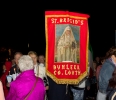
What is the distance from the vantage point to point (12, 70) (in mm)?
7199

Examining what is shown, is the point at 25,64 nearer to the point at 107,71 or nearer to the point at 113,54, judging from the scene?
the point at 107,71

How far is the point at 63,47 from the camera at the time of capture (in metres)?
6.93

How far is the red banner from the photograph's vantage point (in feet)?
22.8

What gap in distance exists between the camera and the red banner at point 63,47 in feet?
22.8

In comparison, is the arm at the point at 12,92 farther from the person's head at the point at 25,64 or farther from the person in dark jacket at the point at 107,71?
the person in dark jacket at the point at 107,71

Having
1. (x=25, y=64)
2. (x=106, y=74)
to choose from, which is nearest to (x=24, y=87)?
(x=25, y=64)

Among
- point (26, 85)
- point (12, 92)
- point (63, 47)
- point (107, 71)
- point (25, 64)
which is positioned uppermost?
point (63, 47)

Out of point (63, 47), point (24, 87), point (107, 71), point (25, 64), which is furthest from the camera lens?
point (63, 47)

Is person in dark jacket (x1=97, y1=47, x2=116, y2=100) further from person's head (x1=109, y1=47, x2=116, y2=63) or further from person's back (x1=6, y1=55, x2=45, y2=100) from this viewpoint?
person's back (x1=6, y1=55, x2=45, y2=100)

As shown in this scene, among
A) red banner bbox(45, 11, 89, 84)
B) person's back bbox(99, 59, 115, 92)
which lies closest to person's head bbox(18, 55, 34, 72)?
person's back bbox(99, 59, 115, 92)

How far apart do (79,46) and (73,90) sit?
2.08m

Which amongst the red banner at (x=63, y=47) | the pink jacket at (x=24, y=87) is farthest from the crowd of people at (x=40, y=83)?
the red banner at (x=63, y=47)

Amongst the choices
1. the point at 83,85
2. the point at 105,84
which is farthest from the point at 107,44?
the point at 105,84

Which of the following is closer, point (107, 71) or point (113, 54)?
point (107, 71)
